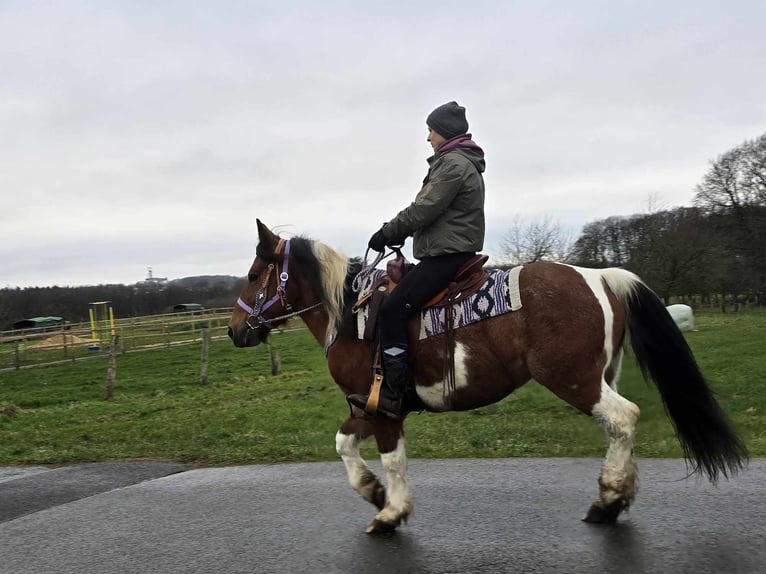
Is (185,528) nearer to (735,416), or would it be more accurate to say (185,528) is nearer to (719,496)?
(719,496)

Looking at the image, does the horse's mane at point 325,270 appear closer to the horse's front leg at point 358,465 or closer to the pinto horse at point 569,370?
the pinto horse at point 569,370

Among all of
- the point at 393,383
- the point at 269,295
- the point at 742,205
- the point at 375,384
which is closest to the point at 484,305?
the point at 393,383

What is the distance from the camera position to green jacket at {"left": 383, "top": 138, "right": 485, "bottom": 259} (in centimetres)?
483

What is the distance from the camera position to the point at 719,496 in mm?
4918

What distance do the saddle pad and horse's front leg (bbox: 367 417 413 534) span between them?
0.74 m

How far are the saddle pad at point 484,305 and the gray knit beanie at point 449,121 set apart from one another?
1.09 metres

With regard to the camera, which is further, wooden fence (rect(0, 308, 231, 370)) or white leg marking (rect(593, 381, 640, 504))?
wooden fence (rect(0, 308, 231, 370))

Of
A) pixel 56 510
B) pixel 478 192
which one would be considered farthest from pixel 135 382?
pixel 478 192

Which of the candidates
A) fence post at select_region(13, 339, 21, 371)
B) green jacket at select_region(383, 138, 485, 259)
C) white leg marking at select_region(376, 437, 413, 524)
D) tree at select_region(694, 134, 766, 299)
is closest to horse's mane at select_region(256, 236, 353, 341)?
green jacket at select_region(383, 138, 485, 259)

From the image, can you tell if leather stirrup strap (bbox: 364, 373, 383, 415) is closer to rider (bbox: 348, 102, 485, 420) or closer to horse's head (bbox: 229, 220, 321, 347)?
rider (bbox: 348, 102, 485, 420)

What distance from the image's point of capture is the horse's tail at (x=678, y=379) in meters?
4.58

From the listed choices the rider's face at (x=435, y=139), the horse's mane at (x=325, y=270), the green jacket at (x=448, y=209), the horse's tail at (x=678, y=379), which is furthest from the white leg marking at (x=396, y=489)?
the rider's face at (x=435, y=139)

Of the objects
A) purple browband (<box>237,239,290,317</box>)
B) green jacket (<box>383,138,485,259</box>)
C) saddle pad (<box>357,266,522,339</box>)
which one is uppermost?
green jacket (<box>383,138,485,259</box>)

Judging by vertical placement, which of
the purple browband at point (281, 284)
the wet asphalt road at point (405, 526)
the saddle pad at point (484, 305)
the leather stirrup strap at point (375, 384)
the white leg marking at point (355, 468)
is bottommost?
the wet asphalt road at point (405, 526)
